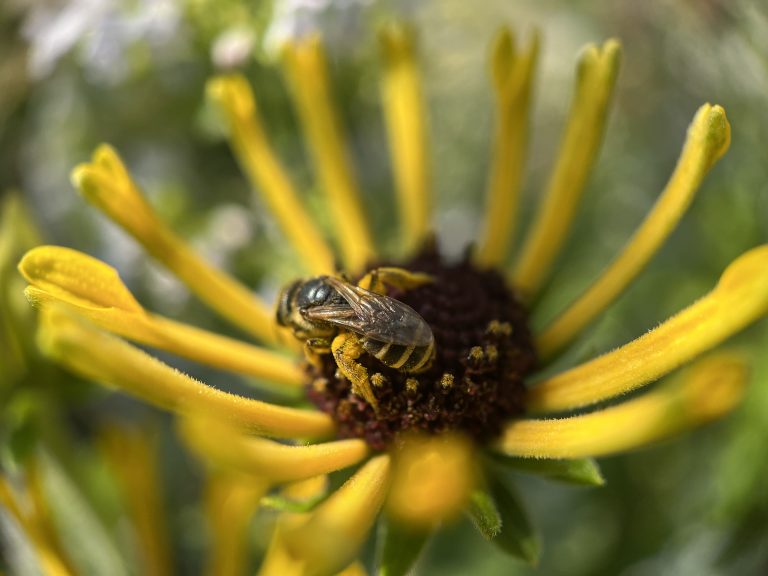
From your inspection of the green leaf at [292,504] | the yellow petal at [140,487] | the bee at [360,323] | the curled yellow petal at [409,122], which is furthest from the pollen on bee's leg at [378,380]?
the yellow petal at [140,487]

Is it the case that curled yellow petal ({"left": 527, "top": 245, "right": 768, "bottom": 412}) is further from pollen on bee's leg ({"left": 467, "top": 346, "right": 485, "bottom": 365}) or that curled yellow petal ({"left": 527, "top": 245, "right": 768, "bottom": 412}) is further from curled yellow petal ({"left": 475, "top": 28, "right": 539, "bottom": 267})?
curled yellow petal ({"left": 475, "top": 28, "right": 539, "bottom": 267})

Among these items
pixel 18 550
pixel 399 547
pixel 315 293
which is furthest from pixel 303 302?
pixel 18 550

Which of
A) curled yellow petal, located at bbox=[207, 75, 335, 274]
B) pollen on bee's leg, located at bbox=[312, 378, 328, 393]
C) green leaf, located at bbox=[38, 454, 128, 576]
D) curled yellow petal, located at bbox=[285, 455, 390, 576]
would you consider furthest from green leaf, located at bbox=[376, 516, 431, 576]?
green leaf, located at bbox=[38, 454, 128, 576]

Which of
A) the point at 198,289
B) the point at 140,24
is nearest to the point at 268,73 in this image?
the point at 140,24

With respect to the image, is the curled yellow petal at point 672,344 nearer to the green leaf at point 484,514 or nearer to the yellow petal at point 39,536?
the green leaf at point 484,514

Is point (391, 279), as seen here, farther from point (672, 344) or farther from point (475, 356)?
point (672, 344)

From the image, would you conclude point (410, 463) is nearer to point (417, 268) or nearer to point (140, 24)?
point (417, 268)
